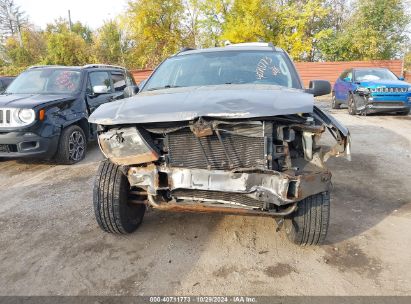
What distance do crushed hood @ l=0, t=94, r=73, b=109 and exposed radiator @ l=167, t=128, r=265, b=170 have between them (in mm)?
3523

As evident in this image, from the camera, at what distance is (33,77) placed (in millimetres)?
6547

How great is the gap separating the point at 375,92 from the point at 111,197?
9.37 m

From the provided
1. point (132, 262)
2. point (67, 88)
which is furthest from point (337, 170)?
point (67, 88)

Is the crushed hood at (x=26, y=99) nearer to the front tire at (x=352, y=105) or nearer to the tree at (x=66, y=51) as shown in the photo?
the front tire at (x=352, y=105)

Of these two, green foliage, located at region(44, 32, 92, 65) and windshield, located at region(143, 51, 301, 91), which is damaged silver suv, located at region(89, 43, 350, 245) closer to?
windshield, located at region(143, 51, 301, 91)

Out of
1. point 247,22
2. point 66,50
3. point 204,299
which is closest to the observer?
point 204,299

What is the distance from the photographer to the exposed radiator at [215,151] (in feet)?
8.58

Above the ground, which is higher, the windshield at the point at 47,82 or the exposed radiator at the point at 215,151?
the windshield at the point at 47,82

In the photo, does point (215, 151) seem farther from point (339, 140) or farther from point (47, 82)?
point (47, 82)

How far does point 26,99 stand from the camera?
5.59m

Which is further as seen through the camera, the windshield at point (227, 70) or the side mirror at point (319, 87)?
the side mirror at point (319, 87)

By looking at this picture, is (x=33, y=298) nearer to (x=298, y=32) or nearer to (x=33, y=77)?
(x=33, y=77)

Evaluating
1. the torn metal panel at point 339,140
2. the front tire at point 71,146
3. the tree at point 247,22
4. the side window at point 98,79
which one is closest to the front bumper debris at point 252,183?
the torn metal panel at point 339,140

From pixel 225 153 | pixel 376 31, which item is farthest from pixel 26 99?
pixel 376 31
